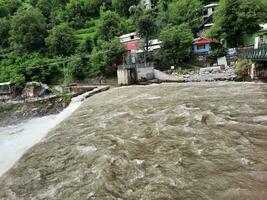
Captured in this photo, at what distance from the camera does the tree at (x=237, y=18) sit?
3388cm

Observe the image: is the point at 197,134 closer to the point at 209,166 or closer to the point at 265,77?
the point at 209,166

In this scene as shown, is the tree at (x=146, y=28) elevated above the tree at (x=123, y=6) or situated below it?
below

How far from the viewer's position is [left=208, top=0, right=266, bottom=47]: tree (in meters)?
33.9

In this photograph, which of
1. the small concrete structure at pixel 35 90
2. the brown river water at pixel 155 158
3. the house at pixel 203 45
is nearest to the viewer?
the brown river water at pixel 155 158

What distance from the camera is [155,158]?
9203 mm

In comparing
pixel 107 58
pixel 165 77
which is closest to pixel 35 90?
pixel 107 58

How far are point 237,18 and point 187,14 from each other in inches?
554

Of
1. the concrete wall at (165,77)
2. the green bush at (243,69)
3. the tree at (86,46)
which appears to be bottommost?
the concrete wall at (165,77)

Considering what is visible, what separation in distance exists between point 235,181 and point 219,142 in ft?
8.83

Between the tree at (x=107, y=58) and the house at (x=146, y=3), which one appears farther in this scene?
the house at (x=146, y=3)

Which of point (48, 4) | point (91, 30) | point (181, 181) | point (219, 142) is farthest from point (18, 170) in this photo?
point (48, 4)

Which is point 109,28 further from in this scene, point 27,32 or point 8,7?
point 8,7

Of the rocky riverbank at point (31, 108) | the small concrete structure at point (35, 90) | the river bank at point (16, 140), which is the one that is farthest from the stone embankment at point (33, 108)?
the small concrete structure at point (35, 90)

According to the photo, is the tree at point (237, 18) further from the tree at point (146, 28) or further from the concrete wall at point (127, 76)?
the concrete wall at point (127, 76)
